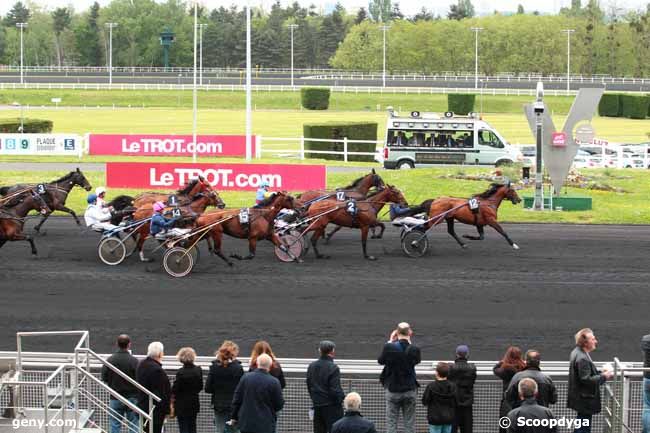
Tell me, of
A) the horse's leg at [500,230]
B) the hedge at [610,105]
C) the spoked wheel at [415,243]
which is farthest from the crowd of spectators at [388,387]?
the hedge at [610,105]

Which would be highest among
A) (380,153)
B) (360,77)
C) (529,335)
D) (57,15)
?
(57,15)

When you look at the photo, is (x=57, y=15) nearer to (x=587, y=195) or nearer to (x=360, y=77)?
(x=360, y=77)

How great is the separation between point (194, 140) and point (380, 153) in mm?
6128

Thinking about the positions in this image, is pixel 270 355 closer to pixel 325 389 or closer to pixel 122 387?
pixel 325 389

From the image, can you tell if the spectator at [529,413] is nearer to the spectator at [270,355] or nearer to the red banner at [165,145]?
the spectator at [270,355]

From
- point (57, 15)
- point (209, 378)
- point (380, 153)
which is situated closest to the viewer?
point (209, 378)

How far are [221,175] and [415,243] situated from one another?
864 cm

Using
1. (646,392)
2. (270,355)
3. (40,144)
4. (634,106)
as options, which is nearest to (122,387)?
(270,355)

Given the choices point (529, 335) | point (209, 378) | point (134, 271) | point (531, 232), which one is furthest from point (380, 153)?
point (209, 378)

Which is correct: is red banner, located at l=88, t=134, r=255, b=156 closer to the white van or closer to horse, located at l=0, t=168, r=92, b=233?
the white van

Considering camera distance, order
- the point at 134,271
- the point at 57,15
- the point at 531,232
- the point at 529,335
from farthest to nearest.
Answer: the point at 57,15
the point at 531,232
the point at 134,271
the point at 529,335

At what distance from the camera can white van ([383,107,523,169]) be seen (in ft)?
107

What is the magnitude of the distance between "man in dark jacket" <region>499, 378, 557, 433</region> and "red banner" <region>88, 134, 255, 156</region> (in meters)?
27.5

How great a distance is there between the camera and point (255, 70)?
107875 millimetres
